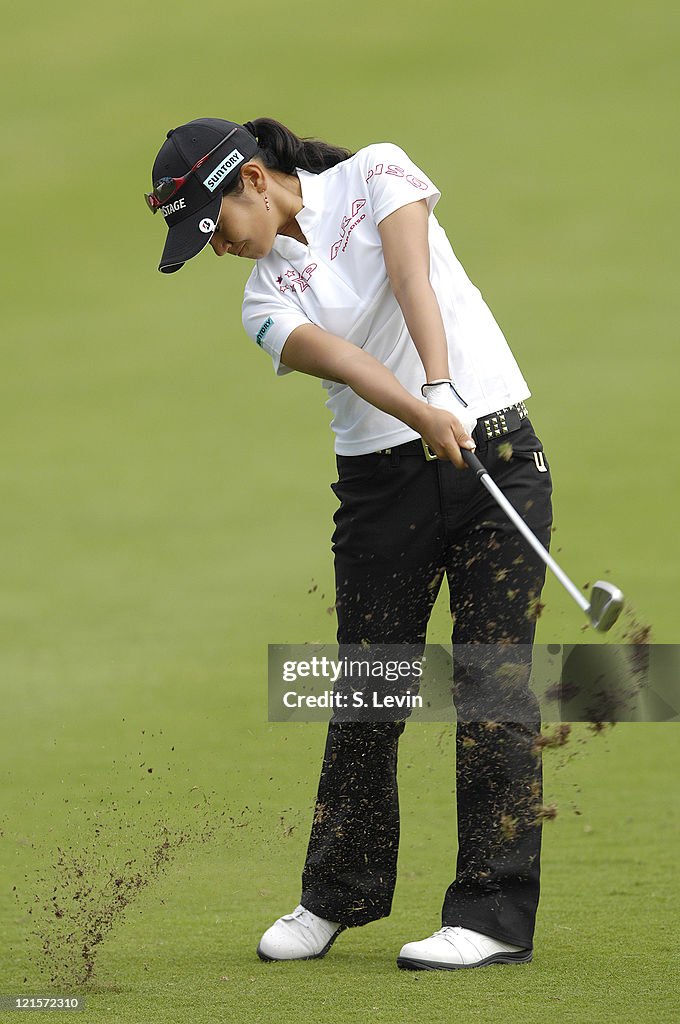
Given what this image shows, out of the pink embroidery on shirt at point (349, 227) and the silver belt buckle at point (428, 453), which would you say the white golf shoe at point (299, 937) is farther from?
the pink embroidery on shirt at point (349, 227)

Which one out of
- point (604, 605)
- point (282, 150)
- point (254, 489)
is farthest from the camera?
point (254, 489)

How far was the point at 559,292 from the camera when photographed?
673cm

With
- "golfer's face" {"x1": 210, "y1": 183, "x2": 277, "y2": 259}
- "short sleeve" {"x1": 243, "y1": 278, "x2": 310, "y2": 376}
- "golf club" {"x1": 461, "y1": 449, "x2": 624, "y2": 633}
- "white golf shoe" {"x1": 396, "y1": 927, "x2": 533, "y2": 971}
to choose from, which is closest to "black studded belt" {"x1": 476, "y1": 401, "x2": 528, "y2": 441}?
"golf club" {"x1": 461, "y1": 449, "x2": 624, "y2": 633}

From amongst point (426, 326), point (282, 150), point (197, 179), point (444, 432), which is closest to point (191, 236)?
point (197, 179)

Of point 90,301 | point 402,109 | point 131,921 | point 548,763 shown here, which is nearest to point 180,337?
point 90,301

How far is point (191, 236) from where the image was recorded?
2.15m

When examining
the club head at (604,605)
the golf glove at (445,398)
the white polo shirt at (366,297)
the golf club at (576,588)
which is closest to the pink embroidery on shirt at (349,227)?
the white polo shirt at (366,297)

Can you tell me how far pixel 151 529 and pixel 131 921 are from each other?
8.85 feet

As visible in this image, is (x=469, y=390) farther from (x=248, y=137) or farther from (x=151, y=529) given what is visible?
(x=151, y=529)

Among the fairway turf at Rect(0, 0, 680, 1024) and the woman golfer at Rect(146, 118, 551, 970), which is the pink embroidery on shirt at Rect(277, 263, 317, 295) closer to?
the woman golfer at Rect(146, 118, 551, 970)

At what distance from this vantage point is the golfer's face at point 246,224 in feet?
7.18

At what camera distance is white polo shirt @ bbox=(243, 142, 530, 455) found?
217 centimetres

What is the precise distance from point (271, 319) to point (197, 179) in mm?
229

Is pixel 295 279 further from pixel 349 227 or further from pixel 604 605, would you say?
pixel 604 605
